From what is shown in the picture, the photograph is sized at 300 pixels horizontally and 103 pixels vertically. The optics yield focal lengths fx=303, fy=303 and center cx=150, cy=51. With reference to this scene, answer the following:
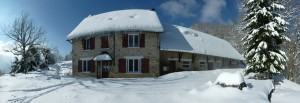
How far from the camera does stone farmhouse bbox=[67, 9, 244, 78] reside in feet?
88.1

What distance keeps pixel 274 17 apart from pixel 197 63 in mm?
12447

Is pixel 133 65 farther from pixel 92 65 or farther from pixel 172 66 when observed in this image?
pixel 92 65

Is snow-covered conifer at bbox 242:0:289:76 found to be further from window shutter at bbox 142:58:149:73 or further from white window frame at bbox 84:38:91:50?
white window frame at bbox 84:38:91:50

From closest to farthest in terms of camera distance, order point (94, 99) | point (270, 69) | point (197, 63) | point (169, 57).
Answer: point (94, 99)
point (270, 69)
point (169, 57)
point (197, 63)

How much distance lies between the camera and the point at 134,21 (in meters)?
27.9

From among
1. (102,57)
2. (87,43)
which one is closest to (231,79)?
(102,57)

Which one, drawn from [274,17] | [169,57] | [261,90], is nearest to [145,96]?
[261,90]

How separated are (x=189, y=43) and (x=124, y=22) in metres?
7.76

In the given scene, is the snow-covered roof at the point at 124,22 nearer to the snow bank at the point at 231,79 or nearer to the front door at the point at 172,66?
the front door at the point at 172,66

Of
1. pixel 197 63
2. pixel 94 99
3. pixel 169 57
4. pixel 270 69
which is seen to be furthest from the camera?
pixel 197 63

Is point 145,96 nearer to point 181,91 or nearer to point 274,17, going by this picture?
point 181,91

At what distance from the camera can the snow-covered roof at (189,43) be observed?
29234 millimetres

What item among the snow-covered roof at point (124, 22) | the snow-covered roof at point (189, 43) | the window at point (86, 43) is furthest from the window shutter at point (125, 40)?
the window at point (86, 43)

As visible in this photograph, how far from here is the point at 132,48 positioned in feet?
88.6
